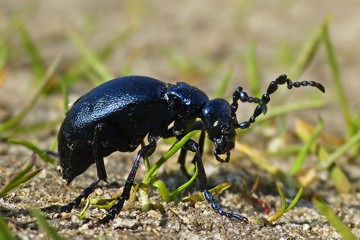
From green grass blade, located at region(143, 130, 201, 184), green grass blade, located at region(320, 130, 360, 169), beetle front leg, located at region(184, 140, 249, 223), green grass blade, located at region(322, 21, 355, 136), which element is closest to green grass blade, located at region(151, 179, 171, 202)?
green grass blade, located at region(143, 130, 201, 184)

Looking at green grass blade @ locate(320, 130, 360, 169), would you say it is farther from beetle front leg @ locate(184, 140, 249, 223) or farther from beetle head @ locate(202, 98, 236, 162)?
beetle front leg @ locate(184, 140, 249, 223)

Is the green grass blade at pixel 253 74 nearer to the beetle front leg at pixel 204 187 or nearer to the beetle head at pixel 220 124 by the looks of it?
the beetle head at pixel 220 124

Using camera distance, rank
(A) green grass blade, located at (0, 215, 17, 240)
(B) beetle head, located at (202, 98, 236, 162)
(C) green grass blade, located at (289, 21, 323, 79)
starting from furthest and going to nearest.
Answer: (C) green grass blade, located at (289, 21, 323, 79) → (B) beetle head, located at (202, 98, 236, 162) → (A) green grass blade, located at (0, 215, 17, 240)

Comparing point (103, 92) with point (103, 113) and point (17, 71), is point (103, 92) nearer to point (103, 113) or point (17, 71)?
point (103, 113)

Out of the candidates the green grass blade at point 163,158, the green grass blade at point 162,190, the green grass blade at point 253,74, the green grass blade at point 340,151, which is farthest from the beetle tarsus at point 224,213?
the green grass blade at point 253,74

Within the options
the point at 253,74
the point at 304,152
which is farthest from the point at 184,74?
the point at 304,152

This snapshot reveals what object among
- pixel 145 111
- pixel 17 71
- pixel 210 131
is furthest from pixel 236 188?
pixel 17 71

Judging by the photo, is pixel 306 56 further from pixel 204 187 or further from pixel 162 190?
pixel 162 190
